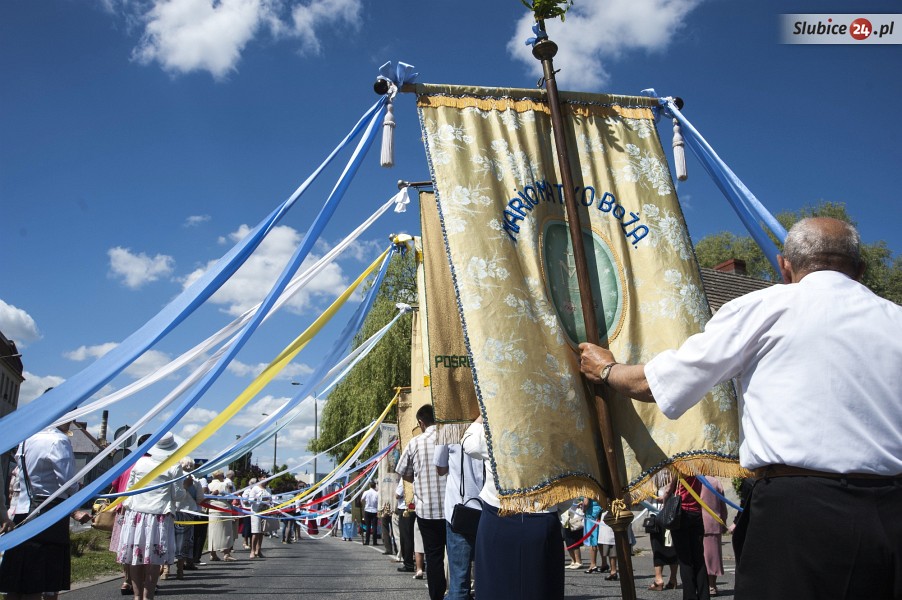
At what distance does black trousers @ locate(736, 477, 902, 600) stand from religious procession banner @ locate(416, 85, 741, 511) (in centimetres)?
101

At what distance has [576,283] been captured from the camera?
11.8 feet

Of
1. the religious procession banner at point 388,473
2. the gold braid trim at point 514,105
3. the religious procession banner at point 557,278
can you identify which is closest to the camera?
the religious procession banner at point 557,278

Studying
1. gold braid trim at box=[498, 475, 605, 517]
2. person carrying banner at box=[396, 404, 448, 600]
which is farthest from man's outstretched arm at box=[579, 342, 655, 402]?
person carrying banner at box=[396, 404, 448, 600]

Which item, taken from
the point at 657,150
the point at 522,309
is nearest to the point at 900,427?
the point at 522,309

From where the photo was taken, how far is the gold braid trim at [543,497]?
311cm

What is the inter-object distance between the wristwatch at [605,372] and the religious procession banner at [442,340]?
167 centimetres

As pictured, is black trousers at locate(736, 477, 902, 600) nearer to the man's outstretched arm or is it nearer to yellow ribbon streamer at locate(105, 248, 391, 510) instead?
the man's outstretched arm

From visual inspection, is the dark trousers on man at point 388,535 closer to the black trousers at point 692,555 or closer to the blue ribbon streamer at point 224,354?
the black trousers at point 692,555

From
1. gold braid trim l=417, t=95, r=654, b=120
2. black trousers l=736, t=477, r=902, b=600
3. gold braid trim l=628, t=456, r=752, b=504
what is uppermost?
gold braid trim l=417, t=95, r=654, b=120

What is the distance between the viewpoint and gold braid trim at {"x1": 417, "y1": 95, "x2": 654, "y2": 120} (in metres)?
3.74

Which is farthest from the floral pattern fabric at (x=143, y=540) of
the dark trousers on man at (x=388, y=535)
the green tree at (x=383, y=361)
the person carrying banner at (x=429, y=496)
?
the green tree at (x=383, y=361)

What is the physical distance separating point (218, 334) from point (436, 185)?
1.61 m

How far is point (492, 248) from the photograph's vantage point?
3.42 metres

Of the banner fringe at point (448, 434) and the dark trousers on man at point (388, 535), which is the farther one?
the dark trousers on man at point (388, 535)
